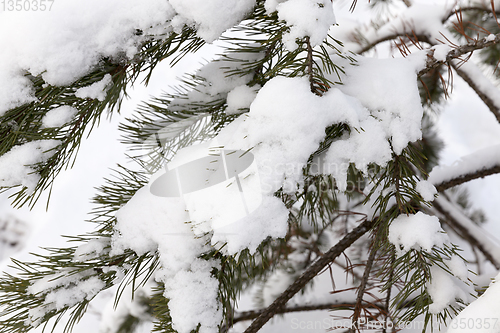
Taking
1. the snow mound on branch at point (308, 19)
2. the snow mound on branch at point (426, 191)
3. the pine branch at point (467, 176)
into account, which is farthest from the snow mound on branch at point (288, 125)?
the pine branch at point (467, 176)

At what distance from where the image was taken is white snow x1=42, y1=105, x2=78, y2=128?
18.1 inches


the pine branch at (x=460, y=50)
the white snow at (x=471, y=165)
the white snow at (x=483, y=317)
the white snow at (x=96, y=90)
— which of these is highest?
the white snow at (x=96, y=90)

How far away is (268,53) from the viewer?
0.60m

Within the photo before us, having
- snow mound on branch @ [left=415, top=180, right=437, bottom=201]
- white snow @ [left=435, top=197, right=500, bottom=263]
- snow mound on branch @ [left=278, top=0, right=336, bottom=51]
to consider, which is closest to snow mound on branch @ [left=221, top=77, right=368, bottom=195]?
snow mound on branch @ [left=278, top=0, right=336, bottom=51]

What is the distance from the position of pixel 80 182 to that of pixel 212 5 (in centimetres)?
227

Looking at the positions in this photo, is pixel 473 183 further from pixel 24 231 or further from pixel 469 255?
pixel 24 231

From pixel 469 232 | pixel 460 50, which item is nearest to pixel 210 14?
pixel 460 50

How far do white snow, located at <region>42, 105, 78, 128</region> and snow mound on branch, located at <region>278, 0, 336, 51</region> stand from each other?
328 millimetres

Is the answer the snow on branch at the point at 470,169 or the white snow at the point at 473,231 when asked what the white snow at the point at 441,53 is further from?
the white snow at the point at 473,231

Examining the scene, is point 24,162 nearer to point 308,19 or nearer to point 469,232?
point 308,19

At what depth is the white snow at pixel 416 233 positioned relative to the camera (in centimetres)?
48

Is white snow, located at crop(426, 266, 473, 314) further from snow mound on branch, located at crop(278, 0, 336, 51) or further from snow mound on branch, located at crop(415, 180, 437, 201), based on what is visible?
snow mound on branch, located at crop(278, 0, 336, 51)

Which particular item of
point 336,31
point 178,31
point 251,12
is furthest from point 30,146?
point 336,31

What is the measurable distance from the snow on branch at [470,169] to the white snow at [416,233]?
427 mm
